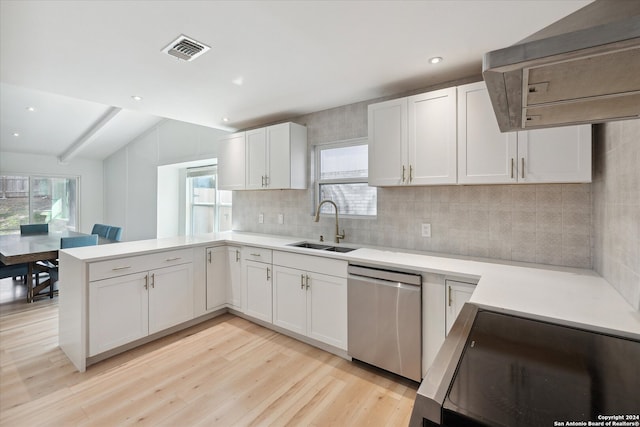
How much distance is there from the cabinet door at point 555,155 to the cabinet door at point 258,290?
7.54 feet

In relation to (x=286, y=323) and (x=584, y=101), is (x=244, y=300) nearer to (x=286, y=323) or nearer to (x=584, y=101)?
(x=286, y=323)

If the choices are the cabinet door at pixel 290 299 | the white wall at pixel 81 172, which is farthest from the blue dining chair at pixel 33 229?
the cabinet door at pixel 290 299

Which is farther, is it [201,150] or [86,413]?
[201,150]

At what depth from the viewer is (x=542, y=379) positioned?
745 millimetres

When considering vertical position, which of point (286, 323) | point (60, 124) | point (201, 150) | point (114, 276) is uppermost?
point (60, 124)

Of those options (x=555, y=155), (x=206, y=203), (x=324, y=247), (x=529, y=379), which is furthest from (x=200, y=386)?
(x=206, y=203)

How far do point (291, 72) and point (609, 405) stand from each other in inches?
97.8

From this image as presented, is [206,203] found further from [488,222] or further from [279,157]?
[488,222]

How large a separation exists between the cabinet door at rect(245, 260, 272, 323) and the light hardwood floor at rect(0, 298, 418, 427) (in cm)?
26

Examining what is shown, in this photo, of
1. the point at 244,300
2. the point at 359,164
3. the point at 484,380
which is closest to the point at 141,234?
the point at 244,300

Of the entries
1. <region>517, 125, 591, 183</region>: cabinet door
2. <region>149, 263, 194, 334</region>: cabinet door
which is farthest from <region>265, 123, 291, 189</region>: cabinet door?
<region>517, 125, 591, 183</region>: cabinet door

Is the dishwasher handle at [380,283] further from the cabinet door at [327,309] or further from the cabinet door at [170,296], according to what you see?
the cabinet door at [170,296]

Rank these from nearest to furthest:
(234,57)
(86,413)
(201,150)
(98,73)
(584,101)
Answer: (584,101) < (86,413) < (234,57) < (98,73) < (201,150)

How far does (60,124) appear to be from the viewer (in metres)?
5.62
